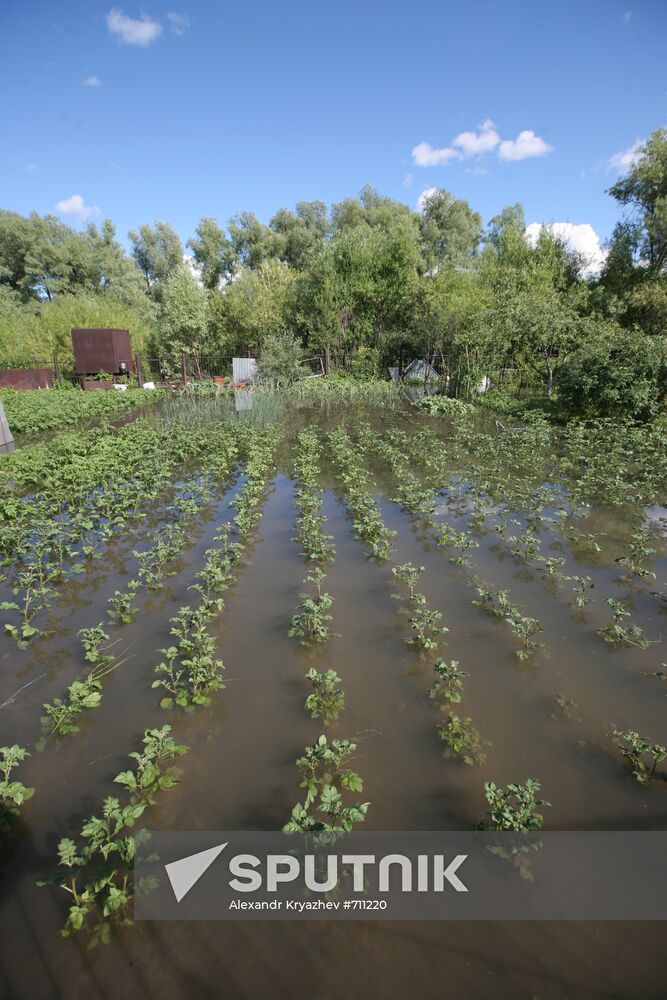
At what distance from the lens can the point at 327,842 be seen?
8.75 feet

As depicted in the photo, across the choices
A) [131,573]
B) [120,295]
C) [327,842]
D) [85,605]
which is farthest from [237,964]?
[120,295]

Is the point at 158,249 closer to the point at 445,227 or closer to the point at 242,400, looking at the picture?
the point at 445,227

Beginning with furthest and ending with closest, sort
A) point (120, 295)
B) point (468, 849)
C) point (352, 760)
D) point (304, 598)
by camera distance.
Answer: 1. point (120, 295)
2. point (304, 598)
3. point (352, 760)
4. point (468, 849)

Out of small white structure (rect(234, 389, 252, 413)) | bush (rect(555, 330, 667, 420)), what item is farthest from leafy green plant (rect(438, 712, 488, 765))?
small white structure (rect(234, 389, 252, 413))

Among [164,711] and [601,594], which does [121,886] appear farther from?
[601,594]

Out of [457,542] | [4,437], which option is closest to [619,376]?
[457,542]

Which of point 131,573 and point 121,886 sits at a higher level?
point 131,573

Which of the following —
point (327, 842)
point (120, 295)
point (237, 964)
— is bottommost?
point (237, 964)

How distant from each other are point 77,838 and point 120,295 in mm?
49231

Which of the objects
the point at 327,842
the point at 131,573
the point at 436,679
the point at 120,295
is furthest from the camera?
the point at 120,295

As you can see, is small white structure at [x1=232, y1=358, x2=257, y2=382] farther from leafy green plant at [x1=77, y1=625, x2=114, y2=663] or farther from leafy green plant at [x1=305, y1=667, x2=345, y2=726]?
leafy green plant at [x1=305, y1=667, x2=345, y2=726]

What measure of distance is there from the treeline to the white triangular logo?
1696 centimetres

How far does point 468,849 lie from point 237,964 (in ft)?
4.83

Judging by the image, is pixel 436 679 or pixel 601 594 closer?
pixel 436 679
